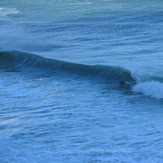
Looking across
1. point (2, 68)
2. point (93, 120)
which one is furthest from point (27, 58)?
point (93, 120)

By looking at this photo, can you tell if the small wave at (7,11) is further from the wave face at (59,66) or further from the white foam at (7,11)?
the wave face at (59,66)

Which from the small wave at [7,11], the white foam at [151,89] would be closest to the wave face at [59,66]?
the white foam at [151,89]

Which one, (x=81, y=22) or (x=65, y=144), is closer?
(x=65, y=144)

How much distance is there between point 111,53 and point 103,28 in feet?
18.9

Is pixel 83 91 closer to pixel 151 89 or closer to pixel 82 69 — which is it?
pixel 151 89

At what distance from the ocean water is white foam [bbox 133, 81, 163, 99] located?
2 centimetres

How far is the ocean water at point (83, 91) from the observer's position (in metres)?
7.09

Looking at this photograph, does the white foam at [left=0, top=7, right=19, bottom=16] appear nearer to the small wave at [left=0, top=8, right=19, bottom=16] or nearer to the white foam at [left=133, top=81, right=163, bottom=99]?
the small wave at [left=0, top=8, right=19, bottom=16]

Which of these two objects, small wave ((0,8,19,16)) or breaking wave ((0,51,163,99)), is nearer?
breaking wave ((0,51,163,99))

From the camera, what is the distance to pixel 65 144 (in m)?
7.26

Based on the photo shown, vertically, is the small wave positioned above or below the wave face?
above

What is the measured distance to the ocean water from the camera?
7086mm

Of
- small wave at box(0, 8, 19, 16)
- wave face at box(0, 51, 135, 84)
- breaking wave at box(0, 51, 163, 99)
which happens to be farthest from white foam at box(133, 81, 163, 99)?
small wave at box(0, 8, 19, 16)

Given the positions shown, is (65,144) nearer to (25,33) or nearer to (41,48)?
(41,48)
